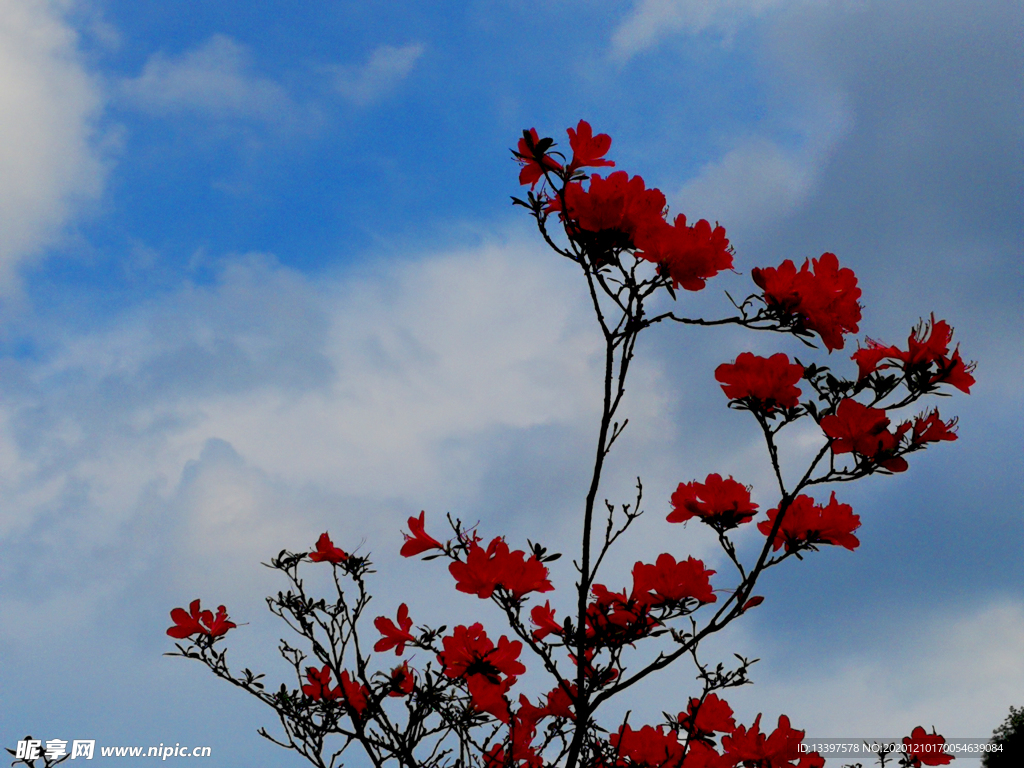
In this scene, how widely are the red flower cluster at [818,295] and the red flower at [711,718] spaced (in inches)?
58.6

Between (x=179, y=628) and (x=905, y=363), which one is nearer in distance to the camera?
(x=905, y=363)

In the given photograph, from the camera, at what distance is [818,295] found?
225 centimetres

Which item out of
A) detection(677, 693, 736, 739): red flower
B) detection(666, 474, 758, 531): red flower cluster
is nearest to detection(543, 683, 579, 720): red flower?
detection(677, 693, 736, 739): red flower

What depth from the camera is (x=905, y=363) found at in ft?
7.44

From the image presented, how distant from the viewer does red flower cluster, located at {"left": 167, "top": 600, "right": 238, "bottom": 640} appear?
345 cm

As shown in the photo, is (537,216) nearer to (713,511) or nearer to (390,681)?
(713,511)

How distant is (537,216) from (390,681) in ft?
5.65

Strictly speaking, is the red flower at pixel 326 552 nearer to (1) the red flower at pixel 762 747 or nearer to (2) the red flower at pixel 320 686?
(2) the red flower at pixel 320 686

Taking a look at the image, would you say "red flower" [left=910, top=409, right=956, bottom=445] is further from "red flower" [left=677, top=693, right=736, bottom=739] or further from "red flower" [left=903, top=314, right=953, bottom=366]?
"red flower" [left=677, top=693, right=736, bottom=739]

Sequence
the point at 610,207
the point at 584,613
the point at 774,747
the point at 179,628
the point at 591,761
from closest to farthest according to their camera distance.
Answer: the point at 610,207
the point at 584,613
the point at 591,761
the point at 774,747
the point at 179,628

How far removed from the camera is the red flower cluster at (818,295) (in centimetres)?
226

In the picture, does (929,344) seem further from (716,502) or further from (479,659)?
(479,659)

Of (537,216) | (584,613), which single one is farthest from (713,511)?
(537,216)

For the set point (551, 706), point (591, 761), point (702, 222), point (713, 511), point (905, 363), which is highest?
point (702, 222)
